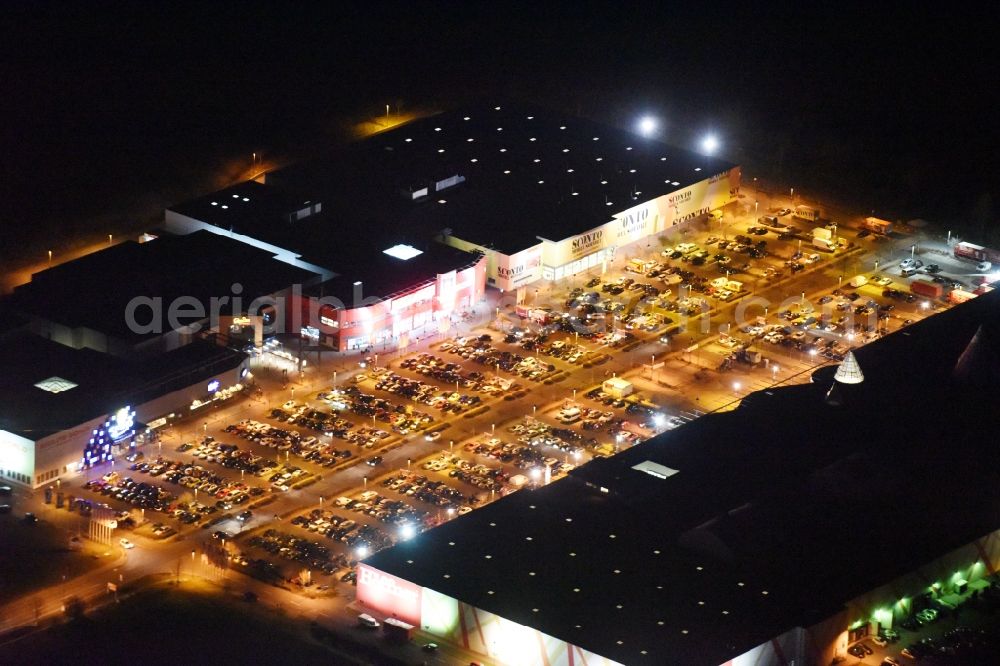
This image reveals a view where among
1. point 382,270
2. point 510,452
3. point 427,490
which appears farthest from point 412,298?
point 427,490

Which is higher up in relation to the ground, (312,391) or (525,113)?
(525,113)

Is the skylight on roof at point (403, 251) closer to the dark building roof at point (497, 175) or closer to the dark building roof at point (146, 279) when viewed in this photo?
the dark building roof at point (497, 175)

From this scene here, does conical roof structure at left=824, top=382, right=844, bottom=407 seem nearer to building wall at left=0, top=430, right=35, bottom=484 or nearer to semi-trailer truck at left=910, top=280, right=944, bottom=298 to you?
semi-trailer truck at left=910, top=280, right=944, bottom=298

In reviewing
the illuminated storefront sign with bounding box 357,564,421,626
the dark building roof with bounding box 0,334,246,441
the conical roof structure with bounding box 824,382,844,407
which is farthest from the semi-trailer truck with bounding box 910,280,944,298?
the illuminated storefront sign with bounding box 357,564,421,626

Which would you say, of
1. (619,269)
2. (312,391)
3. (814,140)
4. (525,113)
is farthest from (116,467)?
(814,140)

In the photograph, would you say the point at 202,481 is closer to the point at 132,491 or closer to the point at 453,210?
the point at 132,491

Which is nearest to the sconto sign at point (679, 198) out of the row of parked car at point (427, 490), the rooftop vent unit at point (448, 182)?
the rooftop vent unit at point (448, 182)

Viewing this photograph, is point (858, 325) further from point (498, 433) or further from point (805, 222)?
point (498, 433)
